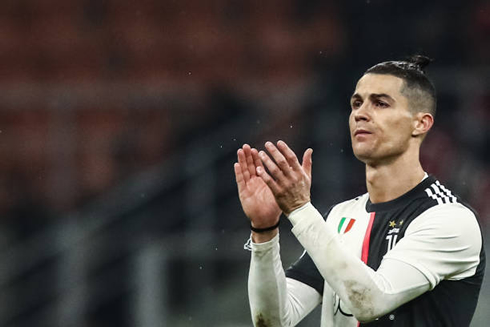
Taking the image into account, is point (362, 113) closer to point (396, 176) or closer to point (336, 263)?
point (396, 176)

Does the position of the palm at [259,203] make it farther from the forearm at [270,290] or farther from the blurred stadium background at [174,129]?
the blurred stadium background at [174,129]

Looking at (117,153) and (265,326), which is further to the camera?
(117,153)

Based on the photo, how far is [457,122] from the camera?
6.38 m

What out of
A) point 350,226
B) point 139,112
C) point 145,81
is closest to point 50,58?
point 145,81

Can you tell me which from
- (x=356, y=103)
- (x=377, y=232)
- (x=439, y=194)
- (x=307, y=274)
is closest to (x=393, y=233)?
(x=377, y=232)

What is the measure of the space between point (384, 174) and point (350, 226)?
0.23m

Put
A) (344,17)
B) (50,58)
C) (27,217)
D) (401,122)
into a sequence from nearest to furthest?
(401,122)
(27,217)
(344,17)
(50,58)

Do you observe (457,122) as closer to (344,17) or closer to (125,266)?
(344,17)

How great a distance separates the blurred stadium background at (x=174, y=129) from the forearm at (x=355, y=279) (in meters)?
2.94

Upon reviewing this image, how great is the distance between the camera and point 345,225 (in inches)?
127

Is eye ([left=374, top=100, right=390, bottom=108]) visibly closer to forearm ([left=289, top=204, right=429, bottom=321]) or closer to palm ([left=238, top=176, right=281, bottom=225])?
palm ([left=238, top=176, right=281, bottom=225])

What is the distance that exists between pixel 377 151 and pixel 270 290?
0.63m

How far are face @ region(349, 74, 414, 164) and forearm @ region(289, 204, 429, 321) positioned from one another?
50 cm

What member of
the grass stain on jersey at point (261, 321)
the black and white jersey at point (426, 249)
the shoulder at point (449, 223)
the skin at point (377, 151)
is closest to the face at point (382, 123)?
the skin at point (377, 151)
